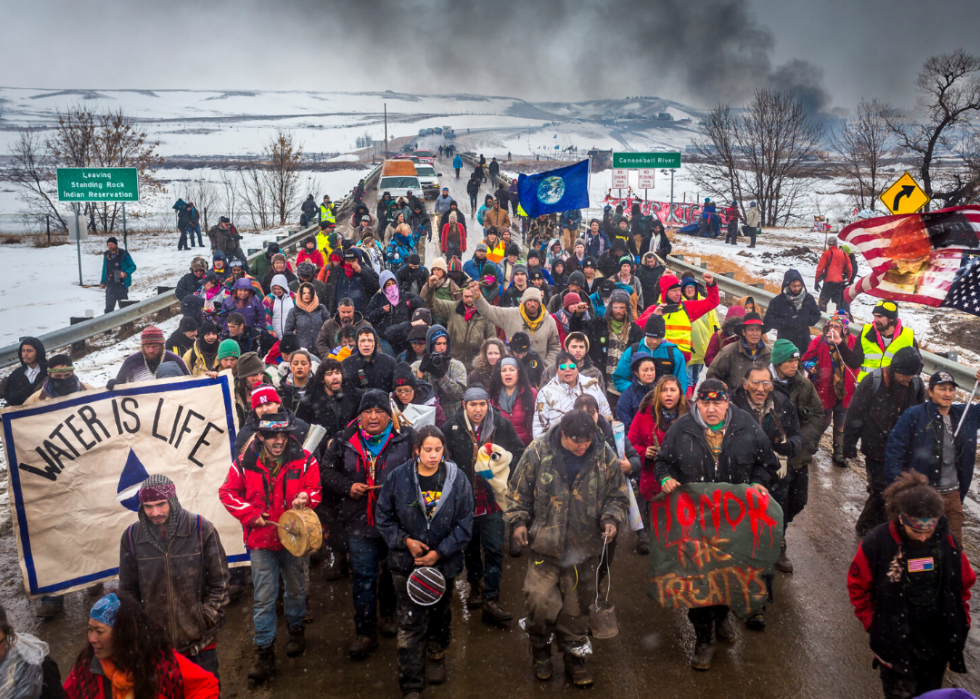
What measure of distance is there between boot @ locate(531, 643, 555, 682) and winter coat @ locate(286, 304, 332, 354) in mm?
5257

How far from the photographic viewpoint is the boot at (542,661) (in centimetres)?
452

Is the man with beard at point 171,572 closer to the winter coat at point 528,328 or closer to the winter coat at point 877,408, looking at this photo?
the winter coat at point 528,328

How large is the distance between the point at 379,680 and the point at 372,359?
290 centimetres

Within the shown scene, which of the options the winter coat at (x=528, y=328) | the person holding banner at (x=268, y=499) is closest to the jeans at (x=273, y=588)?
the person holding banner at (x=268, y=499)

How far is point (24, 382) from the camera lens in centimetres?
638

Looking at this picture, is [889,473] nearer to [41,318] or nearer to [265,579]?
[265,579]

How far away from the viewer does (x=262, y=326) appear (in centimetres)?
880

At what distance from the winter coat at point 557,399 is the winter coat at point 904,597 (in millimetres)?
2475

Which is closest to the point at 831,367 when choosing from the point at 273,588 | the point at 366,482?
the point at 366,482

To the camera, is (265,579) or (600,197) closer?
(265,579)

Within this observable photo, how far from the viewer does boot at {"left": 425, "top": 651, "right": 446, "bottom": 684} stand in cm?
453

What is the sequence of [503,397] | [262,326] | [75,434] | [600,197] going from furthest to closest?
[600,197], [262,326], [503,397], [75,434]

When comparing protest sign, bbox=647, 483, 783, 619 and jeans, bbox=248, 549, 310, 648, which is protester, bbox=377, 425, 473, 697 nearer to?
jeans, bbox=248, 549, 310, 648

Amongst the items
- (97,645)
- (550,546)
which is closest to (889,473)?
(550,546)
